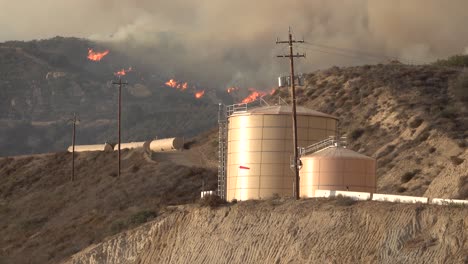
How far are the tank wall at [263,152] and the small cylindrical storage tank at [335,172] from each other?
3242 mm

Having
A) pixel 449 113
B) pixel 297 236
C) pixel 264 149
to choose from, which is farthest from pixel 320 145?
pixel 449 113

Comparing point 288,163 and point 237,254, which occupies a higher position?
point 288,163

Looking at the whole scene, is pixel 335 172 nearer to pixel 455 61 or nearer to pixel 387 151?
pixel 387 151

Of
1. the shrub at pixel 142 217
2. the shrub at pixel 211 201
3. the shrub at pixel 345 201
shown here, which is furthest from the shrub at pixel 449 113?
the shrub at pixel 345 201

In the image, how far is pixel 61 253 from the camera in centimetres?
7069

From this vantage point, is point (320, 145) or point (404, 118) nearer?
point (320, 145)

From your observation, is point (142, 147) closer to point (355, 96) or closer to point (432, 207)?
point (355, 96)

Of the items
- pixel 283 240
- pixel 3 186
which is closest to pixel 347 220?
pixel 283 240

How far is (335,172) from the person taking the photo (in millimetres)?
57062

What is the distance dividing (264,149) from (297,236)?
12.9 metres

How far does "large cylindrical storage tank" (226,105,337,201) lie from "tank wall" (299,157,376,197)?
3401 millimetres

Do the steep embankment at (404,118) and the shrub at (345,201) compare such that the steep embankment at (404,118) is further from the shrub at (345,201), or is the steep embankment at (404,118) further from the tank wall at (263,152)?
the shrub at (345,201)

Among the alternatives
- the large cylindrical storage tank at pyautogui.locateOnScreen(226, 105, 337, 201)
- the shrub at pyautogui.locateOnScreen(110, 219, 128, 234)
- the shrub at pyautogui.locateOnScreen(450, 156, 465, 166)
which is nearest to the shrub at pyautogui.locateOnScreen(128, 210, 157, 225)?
the shrub at pyautogui.locateOnScreen(110, 219, 128, 234)

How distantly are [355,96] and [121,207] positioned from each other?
38.4 meters
